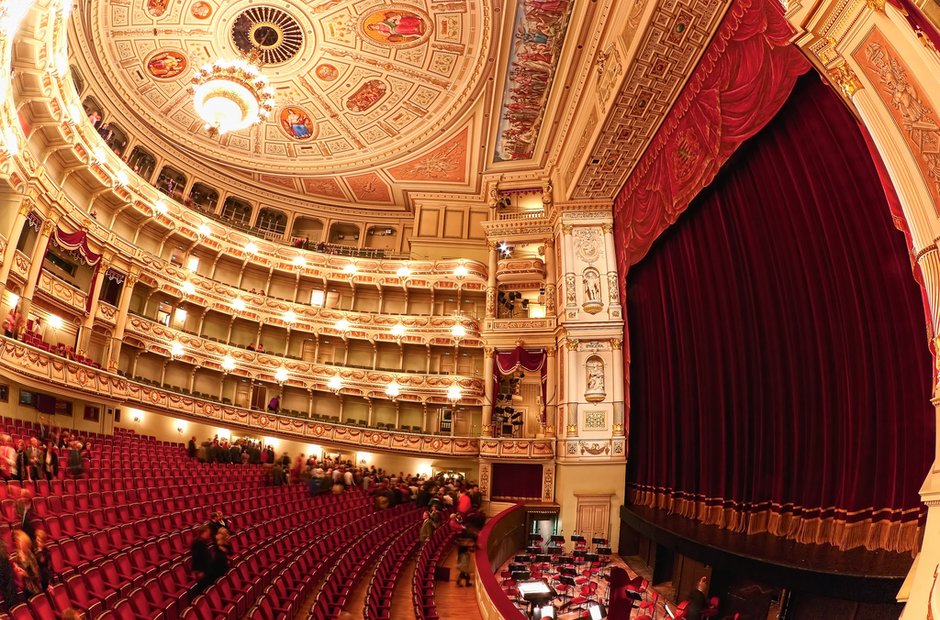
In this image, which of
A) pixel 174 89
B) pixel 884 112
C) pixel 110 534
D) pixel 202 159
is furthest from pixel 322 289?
pixel 884 112

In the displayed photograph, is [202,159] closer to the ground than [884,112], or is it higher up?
higher up

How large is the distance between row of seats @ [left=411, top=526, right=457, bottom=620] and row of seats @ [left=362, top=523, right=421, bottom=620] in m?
0.20

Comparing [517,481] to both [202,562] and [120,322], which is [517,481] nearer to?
[202,562]

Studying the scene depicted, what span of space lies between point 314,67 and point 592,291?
25.8 ft

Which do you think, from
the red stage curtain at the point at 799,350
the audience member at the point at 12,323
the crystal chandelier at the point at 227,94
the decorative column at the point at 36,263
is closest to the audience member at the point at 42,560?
the red stage curtain at the point at 799,350

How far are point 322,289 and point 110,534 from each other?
1286 centimetres

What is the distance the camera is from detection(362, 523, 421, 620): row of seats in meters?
4.18

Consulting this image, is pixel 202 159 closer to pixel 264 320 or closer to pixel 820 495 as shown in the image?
pixel 264 320

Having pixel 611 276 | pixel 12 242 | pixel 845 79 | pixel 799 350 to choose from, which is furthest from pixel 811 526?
pixel 12 242

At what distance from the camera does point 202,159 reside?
15.7 m

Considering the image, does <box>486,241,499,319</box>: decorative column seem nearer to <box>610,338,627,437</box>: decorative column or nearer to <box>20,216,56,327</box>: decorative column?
<box>610,338,627,437</box>: decorative column

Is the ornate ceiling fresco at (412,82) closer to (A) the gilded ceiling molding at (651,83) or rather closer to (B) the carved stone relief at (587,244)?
(A) the gilded ceiling molding at (651,83)

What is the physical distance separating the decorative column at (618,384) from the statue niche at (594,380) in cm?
21

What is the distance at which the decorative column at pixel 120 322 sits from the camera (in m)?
12.5
